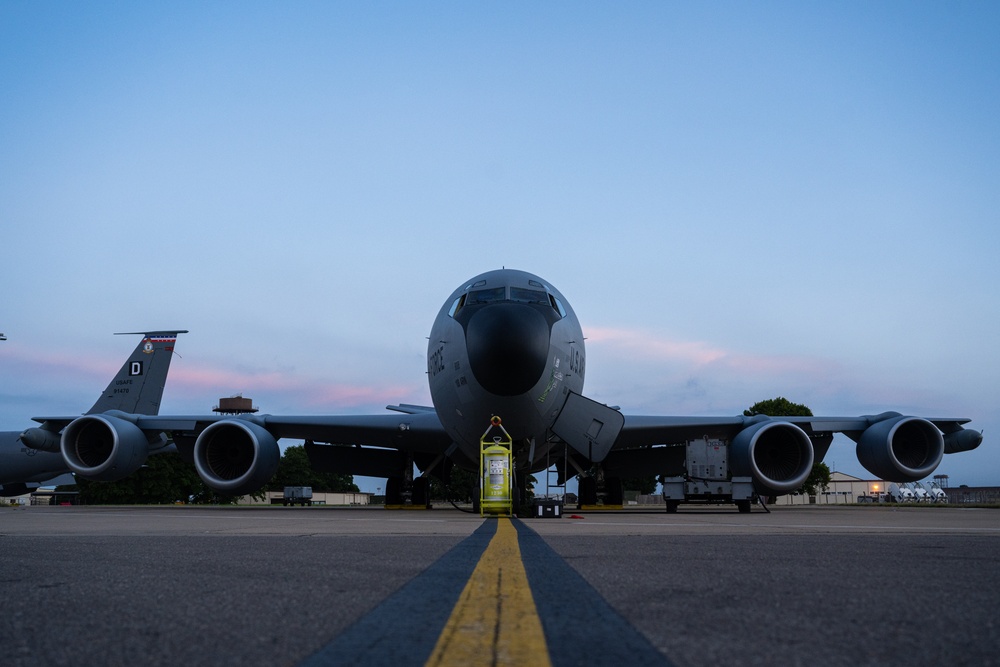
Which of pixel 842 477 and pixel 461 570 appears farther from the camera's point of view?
pixel 842 477

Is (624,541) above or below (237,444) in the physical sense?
below

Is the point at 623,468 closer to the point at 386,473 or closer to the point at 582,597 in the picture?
the point at 386,473

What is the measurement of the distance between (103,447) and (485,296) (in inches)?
425

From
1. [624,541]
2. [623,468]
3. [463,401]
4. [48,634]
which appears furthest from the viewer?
[623,468]

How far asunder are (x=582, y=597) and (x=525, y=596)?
20cm

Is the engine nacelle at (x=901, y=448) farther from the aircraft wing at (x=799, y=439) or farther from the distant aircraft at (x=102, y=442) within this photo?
the distant aircraft at (x=102, y=442)

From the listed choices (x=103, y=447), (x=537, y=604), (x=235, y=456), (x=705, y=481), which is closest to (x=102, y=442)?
(x=103, y=447)

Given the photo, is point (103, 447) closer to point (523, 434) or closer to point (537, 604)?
point (523, 434)

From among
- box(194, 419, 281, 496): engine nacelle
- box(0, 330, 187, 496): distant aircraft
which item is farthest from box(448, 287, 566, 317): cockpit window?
box(0, 330, 187, 496): distant aircraft

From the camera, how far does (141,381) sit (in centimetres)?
3034

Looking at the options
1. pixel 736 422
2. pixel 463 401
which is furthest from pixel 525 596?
pixel 736 422

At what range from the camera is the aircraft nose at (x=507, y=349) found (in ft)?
39.0

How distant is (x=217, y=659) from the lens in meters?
1.90

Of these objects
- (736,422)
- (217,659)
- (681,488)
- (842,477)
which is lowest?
(217,659)
